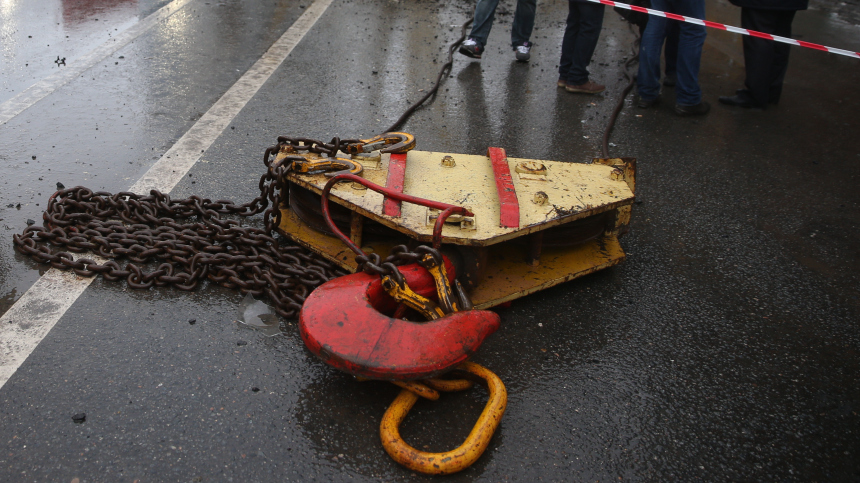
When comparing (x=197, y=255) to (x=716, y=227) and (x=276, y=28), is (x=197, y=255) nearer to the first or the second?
(x=716, y=227)

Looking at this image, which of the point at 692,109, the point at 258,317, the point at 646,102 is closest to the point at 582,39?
the point at 646,102

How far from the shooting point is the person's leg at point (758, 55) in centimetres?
514

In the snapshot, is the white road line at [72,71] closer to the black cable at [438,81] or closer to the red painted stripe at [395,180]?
the black cable at [438,81]

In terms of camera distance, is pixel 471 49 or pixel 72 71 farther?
pixel 471 49

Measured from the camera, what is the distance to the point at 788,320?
2.76 meters

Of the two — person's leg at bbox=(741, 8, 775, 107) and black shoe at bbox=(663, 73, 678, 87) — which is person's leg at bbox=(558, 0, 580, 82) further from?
person's leg at bbox=(741, 8, 775, 107)

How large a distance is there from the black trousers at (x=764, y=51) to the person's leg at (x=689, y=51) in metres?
0.53

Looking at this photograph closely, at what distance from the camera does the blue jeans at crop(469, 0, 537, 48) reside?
607cm

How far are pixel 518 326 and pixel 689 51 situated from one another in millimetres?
3601

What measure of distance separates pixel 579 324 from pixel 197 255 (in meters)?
1.74

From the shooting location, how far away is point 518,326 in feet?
8.57

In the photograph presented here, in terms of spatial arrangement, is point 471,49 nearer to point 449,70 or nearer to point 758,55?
point 449,70

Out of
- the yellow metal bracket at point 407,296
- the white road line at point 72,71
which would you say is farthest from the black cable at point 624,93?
the white road line at point 72,71

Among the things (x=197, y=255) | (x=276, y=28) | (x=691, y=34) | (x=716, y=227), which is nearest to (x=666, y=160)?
(x=716, y=227)
